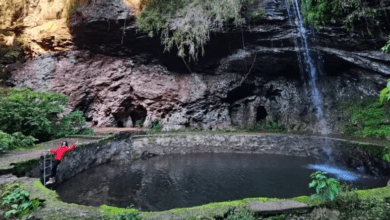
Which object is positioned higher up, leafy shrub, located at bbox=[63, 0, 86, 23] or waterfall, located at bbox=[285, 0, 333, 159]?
leafy shrub, located at bbox=[63, 0, 86, 23]

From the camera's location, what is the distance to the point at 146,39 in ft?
45.8

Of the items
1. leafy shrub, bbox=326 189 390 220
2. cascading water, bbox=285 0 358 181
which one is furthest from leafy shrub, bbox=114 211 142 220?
cascading water, bbox=285 0 358 181

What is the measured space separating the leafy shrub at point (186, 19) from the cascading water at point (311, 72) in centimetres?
245

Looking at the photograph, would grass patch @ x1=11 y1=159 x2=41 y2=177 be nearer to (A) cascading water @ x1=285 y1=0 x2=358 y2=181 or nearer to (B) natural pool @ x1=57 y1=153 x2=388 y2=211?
(B) natural pool @ x1=57 y1=153 x2=388 y2=211

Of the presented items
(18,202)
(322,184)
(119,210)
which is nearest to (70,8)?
(18,202)

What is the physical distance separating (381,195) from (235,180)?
4014 mm

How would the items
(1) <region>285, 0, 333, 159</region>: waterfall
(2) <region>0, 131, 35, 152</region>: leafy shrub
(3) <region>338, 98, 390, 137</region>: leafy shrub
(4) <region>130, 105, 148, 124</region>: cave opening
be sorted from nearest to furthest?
(2) <region>0, 131, 35, 152</region>: leafy shrub
(1) <region>285, 0, 333, 159</region>: waterfall
(3) <region>338, 98, 390, 137</region>: leafy shrub
(4) <region>130, 105, 148, 124</region>: cave opening

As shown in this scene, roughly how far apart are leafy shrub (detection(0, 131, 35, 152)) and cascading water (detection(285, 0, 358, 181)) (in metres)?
10.5

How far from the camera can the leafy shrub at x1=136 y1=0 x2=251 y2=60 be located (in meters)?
11.5

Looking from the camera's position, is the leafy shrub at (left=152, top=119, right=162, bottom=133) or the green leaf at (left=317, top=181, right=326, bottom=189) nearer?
the green leaf at (left=317, top=181, right=326, bottom=189)

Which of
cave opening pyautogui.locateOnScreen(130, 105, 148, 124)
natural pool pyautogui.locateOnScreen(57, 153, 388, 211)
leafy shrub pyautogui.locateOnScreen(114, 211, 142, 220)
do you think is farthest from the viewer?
cave opening pyautogui.locateOnScreen(130, 105, 148, 124)

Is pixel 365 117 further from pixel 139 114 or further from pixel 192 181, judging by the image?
pixel 139 114

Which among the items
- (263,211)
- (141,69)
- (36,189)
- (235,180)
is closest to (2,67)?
(141,69)

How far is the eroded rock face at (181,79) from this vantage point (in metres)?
13.2
